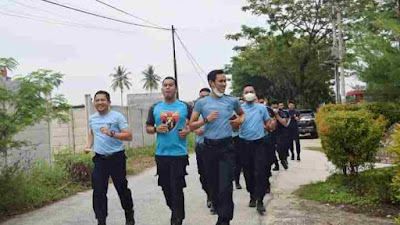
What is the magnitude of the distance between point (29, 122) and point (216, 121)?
2897 millimetres

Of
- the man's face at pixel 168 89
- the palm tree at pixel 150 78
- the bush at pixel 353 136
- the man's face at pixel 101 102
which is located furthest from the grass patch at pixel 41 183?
the palm tree at pixel 150 78

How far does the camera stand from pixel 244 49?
3828cm

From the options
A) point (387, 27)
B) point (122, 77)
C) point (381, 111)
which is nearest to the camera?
point (387, 27)

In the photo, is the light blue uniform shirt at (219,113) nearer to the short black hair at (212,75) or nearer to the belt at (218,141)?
the belt at (218,141)

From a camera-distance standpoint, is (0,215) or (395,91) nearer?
(0,215)

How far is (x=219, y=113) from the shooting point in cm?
540

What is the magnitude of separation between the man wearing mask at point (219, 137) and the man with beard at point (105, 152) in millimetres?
921

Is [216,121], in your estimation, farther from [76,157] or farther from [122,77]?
[122,77]

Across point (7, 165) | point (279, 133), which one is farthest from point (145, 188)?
point (279, 133)

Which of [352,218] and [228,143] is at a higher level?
[228,143]

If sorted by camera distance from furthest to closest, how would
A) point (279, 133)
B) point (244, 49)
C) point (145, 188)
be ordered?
point (244, 49)
point (279, 133)
point (145, 188)

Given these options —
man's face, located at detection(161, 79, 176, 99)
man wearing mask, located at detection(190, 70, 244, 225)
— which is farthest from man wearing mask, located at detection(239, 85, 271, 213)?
man's face, located at detection(161, 79, 176, 99)

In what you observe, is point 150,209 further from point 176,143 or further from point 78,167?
point 78,167

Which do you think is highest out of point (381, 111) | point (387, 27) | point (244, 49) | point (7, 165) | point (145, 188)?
point (244, 49)
